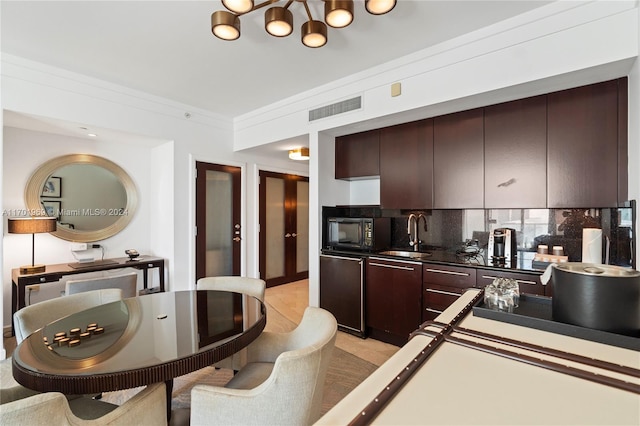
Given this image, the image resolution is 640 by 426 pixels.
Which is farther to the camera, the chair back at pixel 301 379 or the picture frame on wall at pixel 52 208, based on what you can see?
the picture frame on wall at pixel 52 208

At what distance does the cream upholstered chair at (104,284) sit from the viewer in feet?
8.78

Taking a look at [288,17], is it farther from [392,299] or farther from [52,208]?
[52,208]

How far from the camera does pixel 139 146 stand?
430 cm

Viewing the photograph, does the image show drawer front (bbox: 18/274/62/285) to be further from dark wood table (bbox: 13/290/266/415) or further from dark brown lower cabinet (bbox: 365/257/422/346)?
dark brown lower cabinet (bbox: 365/257/422/346)

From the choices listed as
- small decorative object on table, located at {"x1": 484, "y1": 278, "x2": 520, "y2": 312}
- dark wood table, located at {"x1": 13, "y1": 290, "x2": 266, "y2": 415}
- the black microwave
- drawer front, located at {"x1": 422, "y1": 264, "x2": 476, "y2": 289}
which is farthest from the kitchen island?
the black microwave

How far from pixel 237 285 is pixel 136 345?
118 centimetres

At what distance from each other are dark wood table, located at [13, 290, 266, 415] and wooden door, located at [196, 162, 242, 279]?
2318 millimetres

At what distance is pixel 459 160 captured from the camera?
2.90 meters

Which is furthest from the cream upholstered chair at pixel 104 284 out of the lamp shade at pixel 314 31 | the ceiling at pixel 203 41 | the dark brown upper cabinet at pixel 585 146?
the dark brown upper cabinet at pixel 585 146

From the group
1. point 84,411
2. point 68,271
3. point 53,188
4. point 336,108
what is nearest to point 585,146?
point 336,108

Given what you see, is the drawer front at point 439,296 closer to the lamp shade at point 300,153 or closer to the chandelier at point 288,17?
the chandelier at point 288,17

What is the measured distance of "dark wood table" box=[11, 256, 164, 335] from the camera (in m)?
2.92

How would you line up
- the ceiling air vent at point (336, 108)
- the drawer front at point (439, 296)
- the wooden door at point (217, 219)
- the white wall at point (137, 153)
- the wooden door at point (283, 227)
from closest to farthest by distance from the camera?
the drawer front at point (439, 296) → the white wall at point (137, 153) → the ceiling air vent at point (336, 108) → the wooden door at point (217, 219) → the wooden door at point (283, 227)

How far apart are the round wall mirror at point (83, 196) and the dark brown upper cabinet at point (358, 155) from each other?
2.99 metres
